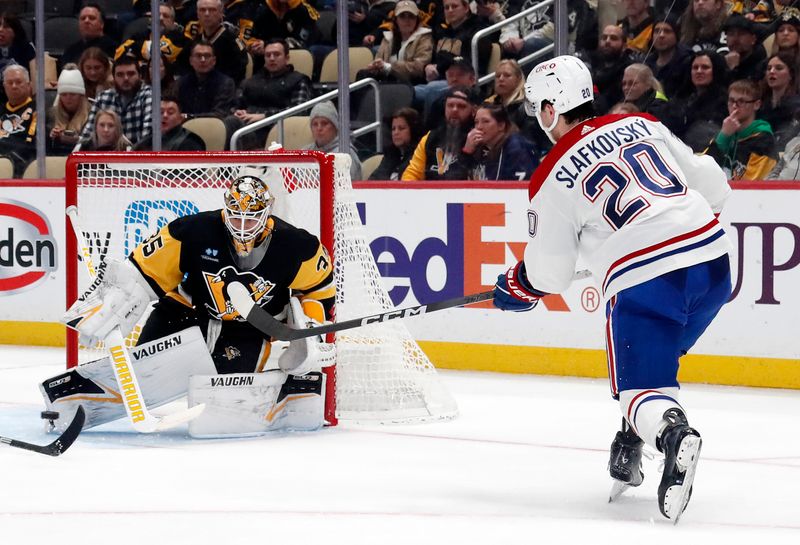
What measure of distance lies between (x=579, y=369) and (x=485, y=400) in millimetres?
658

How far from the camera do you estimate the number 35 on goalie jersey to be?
4.25 meters

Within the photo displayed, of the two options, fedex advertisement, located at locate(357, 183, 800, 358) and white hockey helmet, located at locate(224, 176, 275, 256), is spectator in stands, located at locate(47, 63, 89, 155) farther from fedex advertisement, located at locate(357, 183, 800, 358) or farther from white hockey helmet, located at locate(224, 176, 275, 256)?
white hockey helmet, located at locate(224, 176, 275, 256)

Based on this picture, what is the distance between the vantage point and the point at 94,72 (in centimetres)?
704

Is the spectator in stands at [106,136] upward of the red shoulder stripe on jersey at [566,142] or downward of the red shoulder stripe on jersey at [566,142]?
upward

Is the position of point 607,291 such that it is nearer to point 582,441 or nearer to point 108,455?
point 582,441

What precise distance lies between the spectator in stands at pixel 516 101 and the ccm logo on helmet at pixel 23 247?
2314 mm

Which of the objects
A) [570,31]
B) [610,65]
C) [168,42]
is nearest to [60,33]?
[168,42]

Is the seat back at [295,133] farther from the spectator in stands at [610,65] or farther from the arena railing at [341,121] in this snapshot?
the spectator in stands at [610,65]

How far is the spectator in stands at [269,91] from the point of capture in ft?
21.2

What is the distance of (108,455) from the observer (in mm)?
3992

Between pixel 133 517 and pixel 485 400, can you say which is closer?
pixel 133 517

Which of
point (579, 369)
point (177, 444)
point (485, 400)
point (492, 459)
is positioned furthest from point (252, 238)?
point (579, 369)

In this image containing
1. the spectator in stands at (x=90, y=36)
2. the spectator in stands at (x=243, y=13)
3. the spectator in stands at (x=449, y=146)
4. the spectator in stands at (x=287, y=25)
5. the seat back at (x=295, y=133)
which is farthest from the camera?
the spectator in stands at (x=90, y=36)

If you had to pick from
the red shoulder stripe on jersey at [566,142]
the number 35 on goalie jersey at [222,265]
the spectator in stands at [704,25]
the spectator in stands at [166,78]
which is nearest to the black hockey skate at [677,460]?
the red shoulder stripe on jersey at [566,142]
